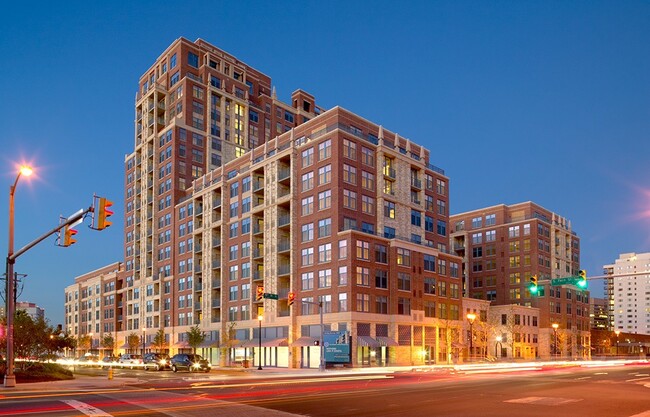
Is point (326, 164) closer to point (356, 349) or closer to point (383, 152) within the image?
point (383, 152)

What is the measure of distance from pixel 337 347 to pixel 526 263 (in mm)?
66433

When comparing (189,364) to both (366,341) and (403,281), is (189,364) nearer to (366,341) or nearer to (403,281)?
(366,341)

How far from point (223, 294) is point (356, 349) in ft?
97.2

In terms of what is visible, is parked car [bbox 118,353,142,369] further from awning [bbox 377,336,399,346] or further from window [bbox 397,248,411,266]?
window [bbox 397,248,411,266]

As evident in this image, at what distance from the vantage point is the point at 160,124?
12294cm

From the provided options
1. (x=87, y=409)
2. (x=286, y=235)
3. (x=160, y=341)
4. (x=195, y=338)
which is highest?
(x=286, y=235)

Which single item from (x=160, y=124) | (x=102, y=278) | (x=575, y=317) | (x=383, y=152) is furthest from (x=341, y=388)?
(x=102, y=278)

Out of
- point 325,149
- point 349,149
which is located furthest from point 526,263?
point 325,149

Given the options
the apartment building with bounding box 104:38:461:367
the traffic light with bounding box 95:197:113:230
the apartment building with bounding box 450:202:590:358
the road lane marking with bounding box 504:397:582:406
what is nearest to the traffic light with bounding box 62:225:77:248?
the traffic light with bounding box 95:197:113:230

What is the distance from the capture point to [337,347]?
7156 cm

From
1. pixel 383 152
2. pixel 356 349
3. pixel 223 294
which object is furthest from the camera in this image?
pixel 223 294

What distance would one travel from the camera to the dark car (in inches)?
2559

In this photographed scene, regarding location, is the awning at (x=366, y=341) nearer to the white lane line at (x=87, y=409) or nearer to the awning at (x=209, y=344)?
the awning at (x=209, y=344)

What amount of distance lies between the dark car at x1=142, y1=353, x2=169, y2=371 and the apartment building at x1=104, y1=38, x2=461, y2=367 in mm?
11787
